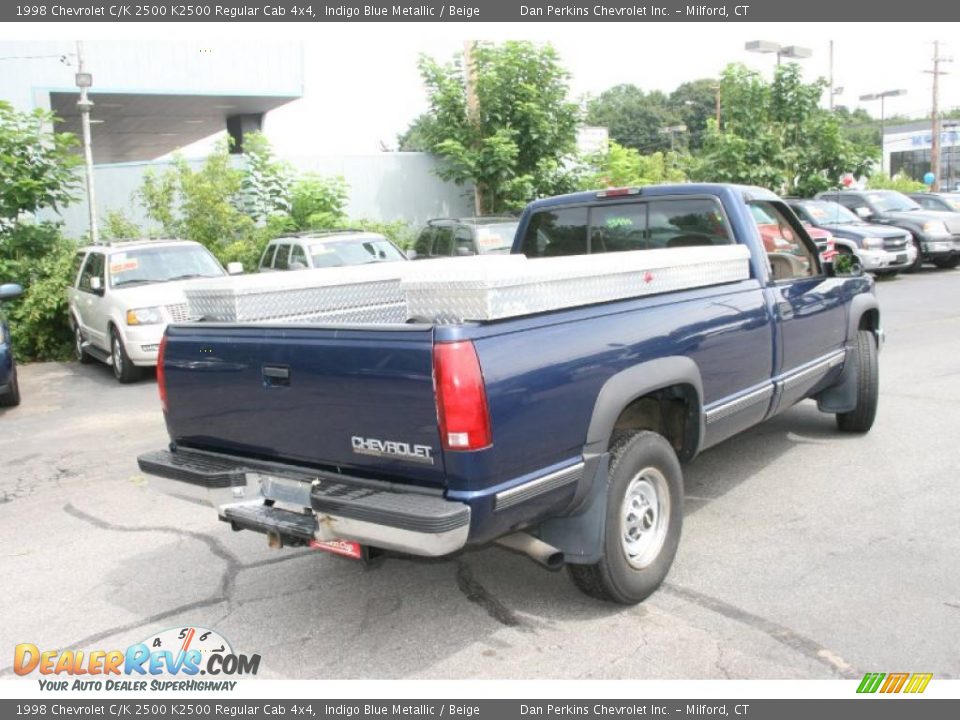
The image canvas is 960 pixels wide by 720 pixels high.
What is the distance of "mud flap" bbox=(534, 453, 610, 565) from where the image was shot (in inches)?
149

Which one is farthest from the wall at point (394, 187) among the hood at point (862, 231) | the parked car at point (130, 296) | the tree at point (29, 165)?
the hood at point (862, 231)

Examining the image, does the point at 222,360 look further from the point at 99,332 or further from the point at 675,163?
the point at 675,163

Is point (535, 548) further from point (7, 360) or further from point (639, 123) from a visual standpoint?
point (639, 123)

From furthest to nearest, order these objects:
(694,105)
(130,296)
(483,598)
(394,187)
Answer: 1. (694,105)
2. (394,187)
3. (130,296)
4. (483,598)

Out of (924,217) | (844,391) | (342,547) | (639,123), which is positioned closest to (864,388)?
(844,391)

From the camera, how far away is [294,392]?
3.75m

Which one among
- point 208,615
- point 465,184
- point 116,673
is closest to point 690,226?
point 208,615

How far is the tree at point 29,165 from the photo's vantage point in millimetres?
12930

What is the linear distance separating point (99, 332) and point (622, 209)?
8.41 meters

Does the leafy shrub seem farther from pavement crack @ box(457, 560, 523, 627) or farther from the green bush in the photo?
pavement crack @ box(457, 560, 523, 627)

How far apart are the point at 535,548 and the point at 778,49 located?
79.0 feet

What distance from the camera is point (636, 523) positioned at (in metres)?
4.20

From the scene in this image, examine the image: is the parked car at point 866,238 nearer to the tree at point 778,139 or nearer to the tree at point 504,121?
the tree at point 778,139

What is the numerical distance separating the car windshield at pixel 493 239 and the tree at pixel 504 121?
451 cm
